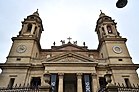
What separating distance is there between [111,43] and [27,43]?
43.3ft

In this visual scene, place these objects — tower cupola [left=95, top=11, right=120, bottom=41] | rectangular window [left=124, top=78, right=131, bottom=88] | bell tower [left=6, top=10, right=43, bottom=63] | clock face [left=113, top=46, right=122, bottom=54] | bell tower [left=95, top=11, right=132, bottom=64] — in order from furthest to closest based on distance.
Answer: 1. tower cupola [left=95, top=11, right=120, bottom=41]
2. clock face [left=113, top=46, right=122, bottom=54]
3. bell tower [left=95, top=11, right=132, bottom=64]
4. bell tower [left=6, top=10, right=43, bottom=63]
5. rectangular window [left=124, top=78, right=131, bottom=88]

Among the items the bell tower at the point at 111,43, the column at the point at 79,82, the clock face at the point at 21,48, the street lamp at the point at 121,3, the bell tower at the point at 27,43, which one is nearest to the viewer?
the street lamp at the point at 121,3

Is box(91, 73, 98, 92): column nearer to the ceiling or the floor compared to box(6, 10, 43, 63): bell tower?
nearer to the floor

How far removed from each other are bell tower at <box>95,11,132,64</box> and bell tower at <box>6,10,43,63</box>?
10885mm

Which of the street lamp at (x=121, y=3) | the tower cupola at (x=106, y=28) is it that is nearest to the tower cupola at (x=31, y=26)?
the tower cupola at (x=106, y=28)

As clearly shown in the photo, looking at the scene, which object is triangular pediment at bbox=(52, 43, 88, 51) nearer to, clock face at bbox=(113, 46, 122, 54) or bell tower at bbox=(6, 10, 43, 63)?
bell tower at bbox=(6, 10, 43, 63)

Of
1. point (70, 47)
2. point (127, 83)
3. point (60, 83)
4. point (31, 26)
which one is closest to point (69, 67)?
point (60, 83)

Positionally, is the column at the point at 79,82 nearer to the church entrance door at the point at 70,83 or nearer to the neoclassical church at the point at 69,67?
the neoclassical church at the point at 69,67

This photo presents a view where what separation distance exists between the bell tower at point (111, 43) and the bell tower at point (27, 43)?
10.9 m

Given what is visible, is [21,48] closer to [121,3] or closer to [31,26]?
[31,26]

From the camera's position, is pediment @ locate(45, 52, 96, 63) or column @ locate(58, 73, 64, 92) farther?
pediment @ locate(45, 52, 96, 63)

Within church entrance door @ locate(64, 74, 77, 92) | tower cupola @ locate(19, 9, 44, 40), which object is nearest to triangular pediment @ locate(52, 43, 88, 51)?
tower cupola @ locate(19, 9, 44, 40)

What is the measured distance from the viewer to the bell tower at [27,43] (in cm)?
2503

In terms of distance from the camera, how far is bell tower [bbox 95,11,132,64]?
83.6 feet
